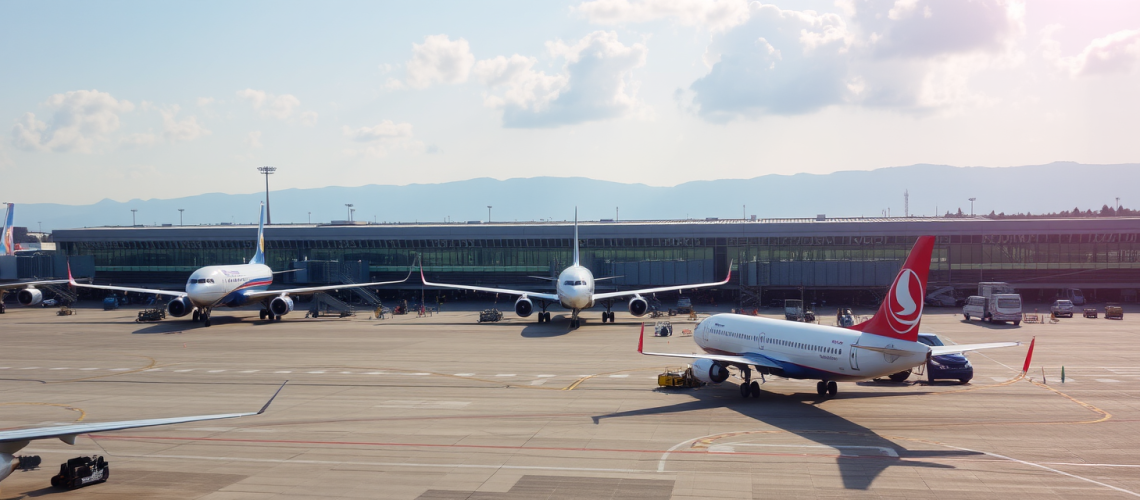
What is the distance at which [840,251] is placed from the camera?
308 ft

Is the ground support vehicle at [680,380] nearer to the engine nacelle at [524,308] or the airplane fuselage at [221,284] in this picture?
the engine nacelle at [524,308]

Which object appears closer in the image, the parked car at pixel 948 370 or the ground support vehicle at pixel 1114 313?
the parked car at pixel 948 370

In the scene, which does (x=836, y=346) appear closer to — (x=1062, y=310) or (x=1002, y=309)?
(x=1002, y=309)

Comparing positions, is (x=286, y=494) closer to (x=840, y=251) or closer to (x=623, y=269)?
(x=623, y=269)

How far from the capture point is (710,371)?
35406mm

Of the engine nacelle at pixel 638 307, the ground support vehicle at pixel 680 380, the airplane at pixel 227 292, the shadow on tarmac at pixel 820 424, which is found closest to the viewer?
the shadow on tarmac at pixel 820 424

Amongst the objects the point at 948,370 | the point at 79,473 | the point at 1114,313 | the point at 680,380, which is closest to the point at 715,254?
the point at 1114,313

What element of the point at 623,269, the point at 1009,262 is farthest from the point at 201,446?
the point at 1009,262

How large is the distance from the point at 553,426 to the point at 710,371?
9.46 meters

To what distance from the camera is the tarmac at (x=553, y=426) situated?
21906 mm

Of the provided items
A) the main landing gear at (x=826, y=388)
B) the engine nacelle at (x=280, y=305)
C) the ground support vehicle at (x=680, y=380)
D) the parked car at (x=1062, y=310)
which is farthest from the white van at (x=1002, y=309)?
the engine nacelle at (x=280, y=305)

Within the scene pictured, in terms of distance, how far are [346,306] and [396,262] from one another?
23199 mm

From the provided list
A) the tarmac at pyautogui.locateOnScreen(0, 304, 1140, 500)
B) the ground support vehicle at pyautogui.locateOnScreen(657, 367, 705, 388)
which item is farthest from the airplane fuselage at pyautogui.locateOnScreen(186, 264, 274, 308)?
the ground support vehicle at pyautogui.locateOnScreen(657, 367, 705, 388)

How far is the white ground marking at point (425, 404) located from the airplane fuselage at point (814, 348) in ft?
46.5
